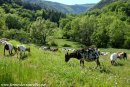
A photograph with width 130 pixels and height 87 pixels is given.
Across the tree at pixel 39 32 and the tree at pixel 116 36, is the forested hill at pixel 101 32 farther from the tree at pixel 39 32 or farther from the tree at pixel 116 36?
the tree at pixel 39 32

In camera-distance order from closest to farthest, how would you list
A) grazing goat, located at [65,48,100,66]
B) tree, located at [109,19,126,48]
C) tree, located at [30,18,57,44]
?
grazing goat, located at [65,48,100,66], tree, located at [109,19,126,48], tree, located at [30,18,57,44]

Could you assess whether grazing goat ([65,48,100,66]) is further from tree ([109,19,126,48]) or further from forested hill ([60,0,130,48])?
tree ([109,19,126,48])

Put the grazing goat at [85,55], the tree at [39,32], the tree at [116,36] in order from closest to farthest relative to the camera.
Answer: the grazing goat at [85,55], the tree at [116,36], the tree at [39,32]

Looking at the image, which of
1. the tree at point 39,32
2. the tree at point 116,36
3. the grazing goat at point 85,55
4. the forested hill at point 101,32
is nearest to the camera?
the grazing goat at point 85,55

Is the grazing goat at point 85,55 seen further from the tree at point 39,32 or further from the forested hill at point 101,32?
the tree at point 39,32

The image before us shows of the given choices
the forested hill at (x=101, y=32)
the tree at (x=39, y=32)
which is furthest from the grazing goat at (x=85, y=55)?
the tree at (x=39, y=32)

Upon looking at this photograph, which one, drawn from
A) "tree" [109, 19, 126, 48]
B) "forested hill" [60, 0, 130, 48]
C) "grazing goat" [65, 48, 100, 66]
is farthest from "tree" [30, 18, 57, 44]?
"grazing goat" [65, 48, 100, 66]

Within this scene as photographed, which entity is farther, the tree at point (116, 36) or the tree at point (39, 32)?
the tree at point (39, 32)

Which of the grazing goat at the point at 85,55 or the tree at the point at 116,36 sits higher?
the grazing goat at the point at 85,55

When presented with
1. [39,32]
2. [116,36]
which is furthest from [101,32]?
[39,32]

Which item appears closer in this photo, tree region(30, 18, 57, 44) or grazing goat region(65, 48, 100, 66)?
grazing goat region(65, 48, 100, 66)

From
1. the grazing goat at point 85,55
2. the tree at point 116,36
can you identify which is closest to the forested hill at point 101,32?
the tree at point 116,36

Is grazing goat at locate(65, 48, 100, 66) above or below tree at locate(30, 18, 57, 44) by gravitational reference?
above

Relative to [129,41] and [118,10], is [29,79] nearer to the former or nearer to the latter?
[129,41]
